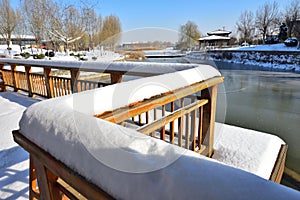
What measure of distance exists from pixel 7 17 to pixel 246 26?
30.0 m

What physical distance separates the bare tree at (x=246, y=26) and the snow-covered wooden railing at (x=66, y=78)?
103 ft

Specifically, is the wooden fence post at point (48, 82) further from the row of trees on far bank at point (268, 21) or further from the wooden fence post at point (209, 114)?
the row of trees on far bank at point (268, 21)

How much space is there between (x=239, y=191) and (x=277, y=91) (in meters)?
8.58

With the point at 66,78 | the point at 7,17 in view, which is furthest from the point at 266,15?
the point at 66,78

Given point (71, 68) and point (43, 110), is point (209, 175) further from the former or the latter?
point (71, 68)

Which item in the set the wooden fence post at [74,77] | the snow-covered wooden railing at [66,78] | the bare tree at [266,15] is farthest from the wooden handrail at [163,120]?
the bare tree at [266,15]

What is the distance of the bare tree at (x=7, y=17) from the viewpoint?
15.3 meters

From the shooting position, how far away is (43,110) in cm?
91

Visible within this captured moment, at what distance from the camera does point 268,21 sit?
2712 centimetres

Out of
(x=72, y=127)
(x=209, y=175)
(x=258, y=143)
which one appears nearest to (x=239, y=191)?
(x=209, y=175)

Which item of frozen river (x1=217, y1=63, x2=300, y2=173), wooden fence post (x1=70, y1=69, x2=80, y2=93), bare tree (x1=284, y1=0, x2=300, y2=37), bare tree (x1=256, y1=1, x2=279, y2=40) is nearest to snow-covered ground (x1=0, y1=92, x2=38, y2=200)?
wooden fence post (x1=70, y1=69, x2=80, y2=93)

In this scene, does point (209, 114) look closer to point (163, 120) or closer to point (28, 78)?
point (163, 120)

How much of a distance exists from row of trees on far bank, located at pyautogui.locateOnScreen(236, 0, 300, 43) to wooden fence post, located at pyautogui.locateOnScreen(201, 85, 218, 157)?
2405cm

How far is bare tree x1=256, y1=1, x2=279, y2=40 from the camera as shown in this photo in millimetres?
26844
